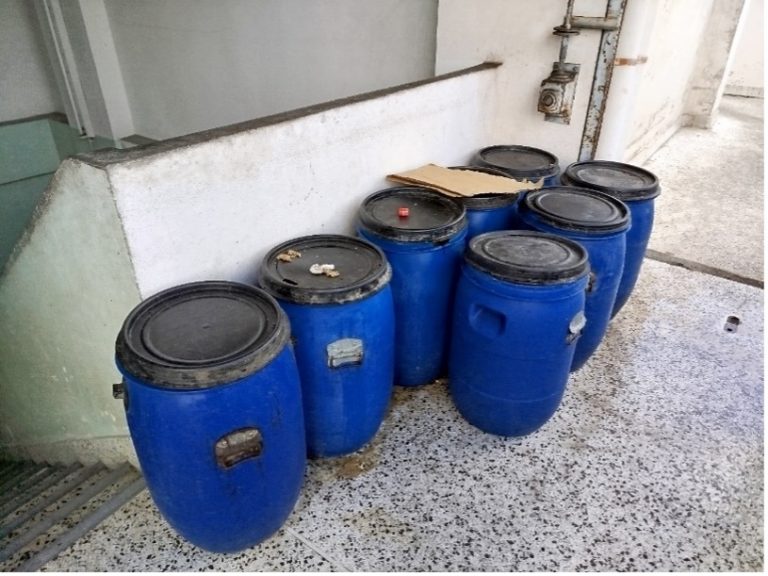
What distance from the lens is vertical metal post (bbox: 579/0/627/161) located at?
8.14 ft

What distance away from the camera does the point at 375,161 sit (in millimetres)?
2357

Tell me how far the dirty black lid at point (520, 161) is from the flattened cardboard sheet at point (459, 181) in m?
0.09

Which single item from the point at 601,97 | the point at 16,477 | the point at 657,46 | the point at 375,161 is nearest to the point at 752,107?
the point at 657,46

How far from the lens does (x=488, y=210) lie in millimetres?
2305

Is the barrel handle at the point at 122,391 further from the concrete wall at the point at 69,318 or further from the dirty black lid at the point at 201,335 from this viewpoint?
the concrete wall at the point at 69,318

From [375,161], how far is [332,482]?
135 centimetres

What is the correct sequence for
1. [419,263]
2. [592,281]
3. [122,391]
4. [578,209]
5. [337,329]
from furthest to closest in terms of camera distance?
1. [578,209]
2. [592,281]
3. [419,263]
4. [337,329]
5. [122,391]

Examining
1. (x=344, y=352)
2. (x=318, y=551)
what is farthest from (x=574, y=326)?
(x=318, y=551)

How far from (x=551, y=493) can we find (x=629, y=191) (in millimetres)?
1425

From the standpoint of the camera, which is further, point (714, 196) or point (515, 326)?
point (714, 196)

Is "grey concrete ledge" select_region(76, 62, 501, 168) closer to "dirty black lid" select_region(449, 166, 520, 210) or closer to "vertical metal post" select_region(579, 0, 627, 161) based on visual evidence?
"dirty black lid" select_region(449, 166, 520, 210)

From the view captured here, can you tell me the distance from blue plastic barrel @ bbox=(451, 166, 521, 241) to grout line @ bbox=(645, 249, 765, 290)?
1411mm

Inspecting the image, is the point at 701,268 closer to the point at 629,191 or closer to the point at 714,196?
the point at 629,191

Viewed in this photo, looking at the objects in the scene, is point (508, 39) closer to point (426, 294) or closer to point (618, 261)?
point (618, 261)
